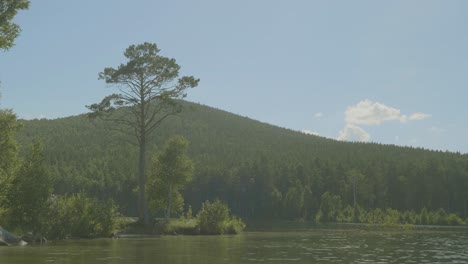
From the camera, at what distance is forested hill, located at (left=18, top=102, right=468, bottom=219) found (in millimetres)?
122500

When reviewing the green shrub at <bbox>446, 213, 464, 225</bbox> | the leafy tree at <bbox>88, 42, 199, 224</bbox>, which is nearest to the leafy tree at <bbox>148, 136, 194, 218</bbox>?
the leafy tree at <bbox>88, 42, 199, 224</bbox>

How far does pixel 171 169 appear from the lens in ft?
170

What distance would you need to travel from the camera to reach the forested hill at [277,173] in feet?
402

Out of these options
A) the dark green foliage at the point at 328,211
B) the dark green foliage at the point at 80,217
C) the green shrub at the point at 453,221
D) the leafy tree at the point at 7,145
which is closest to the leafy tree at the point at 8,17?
the leafy tree at the point at 7,145

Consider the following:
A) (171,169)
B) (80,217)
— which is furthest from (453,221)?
(80,217)

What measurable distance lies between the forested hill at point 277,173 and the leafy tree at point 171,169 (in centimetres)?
6531

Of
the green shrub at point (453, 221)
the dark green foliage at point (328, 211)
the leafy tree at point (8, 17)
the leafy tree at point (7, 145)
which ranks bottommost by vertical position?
the green shrub at point (453, 221)

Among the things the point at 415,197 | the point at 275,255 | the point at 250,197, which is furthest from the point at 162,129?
the point at 275,255

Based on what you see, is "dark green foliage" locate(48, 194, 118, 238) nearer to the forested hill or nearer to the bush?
the bush

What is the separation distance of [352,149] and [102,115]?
13288 centimetres

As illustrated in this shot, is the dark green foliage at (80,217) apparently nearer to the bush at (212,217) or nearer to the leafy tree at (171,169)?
the bush at (212,217)

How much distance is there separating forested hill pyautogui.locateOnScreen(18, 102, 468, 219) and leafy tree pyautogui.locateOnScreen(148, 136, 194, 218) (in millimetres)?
65314

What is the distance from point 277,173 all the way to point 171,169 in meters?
90.1

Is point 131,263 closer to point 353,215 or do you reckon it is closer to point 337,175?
point 353,215
